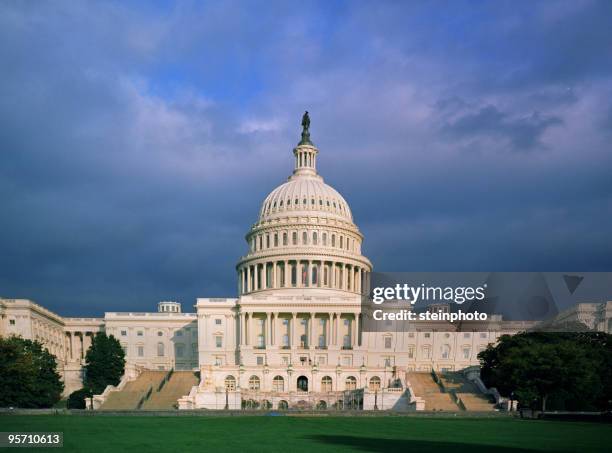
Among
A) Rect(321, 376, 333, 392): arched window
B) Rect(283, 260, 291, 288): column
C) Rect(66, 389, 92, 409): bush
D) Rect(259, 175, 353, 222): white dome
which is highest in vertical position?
Rect(259, 175, 353, 222): white dome

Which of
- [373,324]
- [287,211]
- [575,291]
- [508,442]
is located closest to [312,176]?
[287,211]

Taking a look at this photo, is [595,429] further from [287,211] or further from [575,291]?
[287,211]

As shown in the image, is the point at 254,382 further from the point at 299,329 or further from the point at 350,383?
the point at 299,329

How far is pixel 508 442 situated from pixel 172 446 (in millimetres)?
17722

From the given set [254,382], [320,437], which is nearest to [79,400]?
[254,382]

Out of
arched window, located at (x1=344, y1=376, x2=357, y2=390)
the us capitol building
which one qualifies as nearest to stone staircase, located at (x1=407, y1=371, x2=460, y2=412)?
the us capitol building

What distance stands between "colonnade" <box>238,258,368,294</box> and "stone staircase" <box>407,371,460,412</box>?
127 feet

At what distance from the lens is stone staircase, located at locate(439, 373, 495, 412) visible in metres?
103

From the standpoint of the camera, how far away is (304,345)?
490ft

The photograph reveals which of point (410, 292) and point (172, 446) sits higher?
point (410, 292)

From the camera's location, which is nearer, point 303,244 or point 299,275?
point 299,275

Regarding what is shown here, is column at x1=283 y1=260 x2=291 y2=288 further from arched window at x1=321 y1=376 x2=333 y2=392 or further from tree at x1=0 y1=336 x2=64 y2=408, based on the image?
tree at x1=0 y1=336 x2=64 y2=408

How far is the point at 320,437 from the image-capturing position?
164 ft

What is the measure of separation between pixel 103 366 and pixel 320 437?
84185mm
